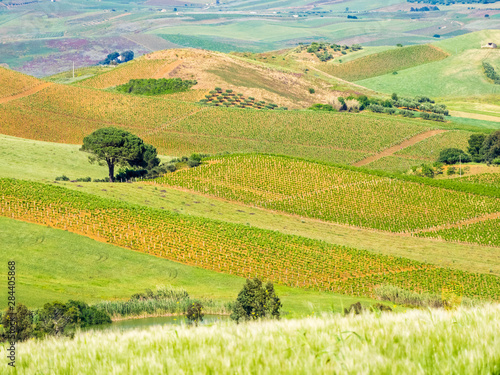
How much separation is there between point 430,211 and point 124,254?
4436 centimetres

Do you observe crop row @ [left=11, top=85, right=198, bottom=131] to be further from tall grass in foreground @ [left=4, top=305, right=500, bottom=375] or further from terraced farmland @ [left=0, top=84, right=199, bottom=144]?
tall grass in foreground @ [left=4, top=305, right=500, bottom=375]

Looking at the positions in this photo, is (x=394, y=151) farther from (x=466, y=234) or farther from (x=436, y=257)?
(x=436, y=257)

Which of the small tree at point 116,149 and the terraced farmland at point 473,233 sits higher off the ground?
the small tree at point 116,149

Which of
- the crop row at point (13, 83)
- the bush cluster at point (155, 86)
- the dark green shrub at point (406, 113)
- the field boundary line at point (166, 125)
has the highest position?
the crop row at point (13, 83)

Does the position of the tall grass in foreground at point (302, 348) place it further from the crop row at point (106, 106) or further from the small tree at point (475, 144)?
the crop row at point (106, 106)

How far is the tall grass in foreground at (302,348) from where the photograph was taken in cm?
765

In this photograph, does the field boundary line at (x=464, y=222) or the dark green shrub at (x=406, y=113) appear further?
the dark green shrub at (x=406, y=113)

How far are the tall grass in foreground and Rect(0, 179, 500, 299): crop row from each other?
135 feet

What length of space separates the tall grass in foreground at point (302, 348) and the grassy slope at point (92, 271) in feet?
104

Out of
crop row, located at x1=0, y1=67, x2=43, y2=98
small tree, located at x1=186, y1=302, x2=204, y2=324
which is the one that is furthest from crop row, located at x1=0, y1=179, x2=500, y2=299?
crop row, located at x1=0, y1=67, x2=43, y2=98

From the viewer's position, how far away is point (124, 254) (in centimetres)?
5322

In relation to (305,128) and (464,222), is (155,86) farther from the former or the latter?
→ (464,222)

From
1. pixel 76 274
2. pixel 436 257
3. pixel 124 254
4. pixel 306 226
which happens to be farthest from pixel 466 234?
pixel 76 274

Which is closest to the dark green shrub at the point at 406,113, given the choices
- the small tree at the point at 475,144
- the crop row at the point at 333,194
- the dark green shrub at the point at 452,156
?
the small tree at the point at 475,144
